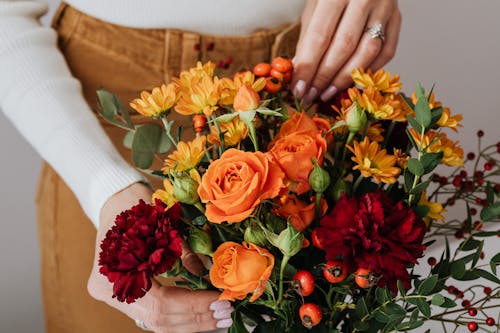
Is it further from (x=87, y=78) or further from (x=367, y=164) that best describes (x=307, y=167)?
(x=87, y=78)

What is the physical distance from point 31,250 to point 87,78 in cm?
58

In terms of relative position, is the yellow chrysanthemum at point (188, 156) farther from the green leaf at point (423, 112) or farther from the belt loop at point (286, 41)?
the belt loop at point (286, 41)

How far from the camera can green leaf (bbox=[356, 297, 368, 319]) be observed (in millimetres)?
426

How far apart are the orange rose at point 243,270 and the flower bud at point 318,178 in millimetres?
61

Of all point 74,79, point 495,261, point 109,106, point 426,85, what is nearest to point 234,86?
point 109,106

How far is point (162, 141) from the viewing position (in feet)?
1.72

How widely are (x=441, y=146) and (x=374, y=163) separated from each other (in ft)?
0.17

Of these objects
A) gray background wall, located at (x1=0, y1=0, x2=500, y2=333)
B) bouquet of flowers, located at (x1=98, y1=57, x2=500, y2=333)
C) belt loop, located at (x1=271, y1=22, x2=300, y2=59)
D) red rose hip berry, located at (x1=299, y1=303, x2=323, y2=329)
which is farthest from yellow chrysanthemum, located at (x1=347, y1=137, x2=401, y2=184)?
gray background wall, located at (x1=0, y1=0, x2=500, y2=333)

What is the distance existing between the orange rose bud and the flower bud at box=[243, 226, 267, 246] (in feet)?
0.29

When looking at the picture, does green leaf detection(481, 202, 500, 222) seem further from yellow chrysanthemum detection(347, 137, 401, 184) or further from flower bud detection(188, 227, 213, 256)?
flower bud detection(188, 227, 213, 256)

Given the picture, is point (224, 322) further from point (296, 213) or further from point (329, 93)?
point (329, 93)

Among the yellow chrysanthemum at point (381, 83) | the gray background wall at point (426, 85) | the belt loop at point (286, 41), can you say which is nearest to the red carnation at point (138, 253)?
the yellow chrysanthemum at point (381, 83)

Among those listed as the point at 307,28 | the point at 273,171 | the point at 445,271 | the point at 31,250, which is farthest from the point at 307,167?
the point at 31,250

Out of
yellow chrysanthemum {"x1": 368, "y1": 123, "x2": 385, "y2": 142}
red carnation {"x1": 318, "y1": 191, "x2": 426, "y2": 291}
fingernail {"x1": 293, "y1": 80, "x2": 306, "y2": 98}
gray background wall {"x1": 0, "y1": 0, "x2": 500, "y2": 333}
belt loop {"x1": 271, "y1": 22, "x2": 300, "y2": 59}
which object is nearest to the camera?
red carnation {"x1": 318, "y1": 191, "x2": 426, "y2": 291}
